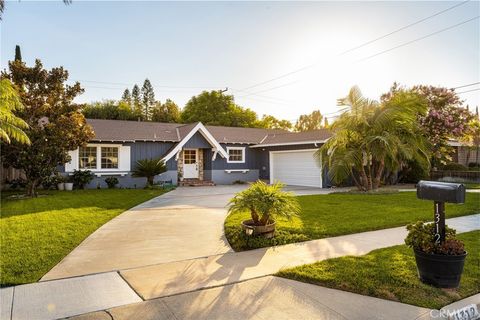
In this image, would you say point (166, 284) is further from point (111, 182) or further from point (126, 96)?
point (126, 96)

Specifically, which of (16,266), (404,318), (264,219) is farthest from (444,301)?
(16,266)

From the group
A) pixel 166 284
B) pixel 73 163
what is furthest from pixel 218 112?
pixel 166 284

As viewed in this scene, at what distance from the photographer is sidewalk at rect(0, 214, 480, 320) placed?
12.9 feet

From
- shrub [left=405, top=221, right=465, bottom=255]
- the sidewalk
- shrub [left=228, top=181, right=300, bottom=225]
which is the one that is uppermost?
shrub [left=228, top=181, right=300, bottom=225]

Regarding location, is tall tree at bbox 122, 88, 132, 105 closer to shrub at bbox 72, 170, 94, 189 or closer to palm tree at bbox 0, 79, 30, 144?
shrub at bbox 72, 170, 94, 189

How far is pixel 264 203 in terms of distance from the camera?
273 inches

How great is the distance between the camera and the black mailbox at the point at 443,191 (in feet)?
14.5

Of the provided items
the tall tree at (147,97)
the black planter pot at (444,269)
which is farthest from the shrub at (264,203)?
the tall tree at (147,97)

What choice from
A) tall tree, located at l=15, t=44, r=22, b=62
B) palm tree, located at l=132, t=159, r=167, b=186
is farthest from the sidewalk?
tall tree, located at l=15, t=44, r=22, b=62

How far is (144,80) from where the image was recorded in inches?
2589

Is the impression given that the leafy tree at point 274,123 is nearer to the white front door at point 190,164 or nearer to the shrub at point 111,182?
the white front door at point 190,164

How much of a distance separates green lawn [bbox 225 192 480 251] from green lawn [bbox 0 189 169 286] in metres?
3.46

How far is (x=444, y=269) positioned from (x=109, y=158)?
1881cm

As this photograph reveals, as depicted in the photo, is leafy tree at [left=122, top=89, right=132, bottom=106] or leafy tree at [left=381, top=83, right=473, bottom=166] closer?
leafy tree at [left=381, top=83, right=473, bottom=166]
